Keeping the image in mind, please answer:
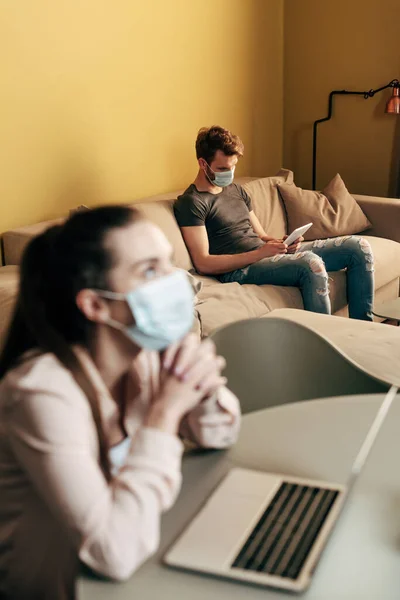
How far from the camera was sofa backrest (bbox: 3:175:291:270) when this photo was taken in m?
2.82

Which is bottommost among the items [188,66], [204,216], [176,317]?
[204,216]

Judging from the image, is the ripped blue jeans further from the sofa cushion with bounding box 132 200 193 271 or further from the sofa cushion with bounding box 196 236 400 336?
the sofa cushion with bounding box 132 200 193 271

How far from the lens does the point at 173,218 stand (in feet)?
10.8

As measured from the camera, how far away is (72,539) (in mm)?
877

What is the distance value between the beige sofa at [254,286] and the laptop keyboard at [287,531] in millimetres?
1084

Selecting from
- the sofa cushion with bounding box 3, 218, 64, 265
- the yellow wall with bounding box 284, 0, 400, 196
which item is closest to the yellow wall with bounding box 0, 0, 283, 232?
the sofa cushion with bounding box 3, 218, 64, 265

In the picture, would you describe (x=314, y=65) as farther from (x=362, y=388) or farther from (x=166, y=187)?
(x=362, y=388)

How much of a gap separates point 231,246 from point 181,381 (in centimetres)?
242

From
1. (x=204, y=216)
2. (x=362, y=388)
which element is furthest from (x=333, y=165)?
(x=362, y=388)

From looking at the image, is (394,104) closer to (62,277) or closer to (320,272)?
(320,272)

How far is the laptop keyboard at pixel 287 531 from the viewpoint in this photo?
0.84m

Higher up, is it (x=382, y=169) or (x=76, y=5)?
(x=76, y=5)

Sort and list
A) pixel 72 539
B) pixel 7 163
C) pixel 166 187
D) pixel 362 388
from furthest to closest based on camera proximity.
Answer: pixel 166 187 → pixel 7 163 → pixel 362 388 → pixel 72 539

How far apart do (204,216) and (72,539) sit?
2.54 meters
